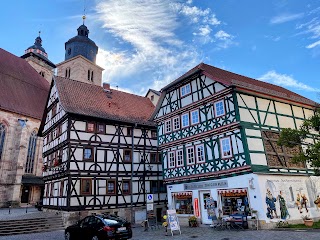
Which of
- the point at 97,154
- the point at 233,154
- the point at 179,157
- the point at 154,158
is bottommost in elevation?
the point at 233,154

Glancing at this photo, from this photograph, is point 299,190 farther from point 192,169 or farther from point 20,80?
point 20,80

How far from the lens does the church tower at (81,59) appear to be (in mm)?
42513

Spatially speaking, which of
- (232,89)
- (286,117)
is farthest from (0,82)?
(286,117)

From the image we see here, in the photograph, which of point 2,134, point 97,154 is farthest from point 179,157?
point 2,134

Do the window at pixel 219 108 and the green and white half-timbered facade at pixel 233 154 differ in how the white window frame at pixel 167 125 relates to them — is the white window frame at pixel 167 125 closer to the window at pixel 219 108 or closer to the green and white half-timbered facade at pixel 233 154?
the green and white half-timbered facade at pixel 233 154

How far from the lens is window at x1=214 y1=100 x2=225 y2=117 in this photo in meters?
16.6

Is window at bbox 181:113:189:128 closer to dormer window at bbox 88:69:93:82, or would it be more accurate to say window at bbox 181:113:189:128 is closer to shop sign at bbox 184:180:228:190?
shop sign at bbox 184:180:228:190

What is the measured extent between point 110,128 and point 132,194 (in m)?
6.06

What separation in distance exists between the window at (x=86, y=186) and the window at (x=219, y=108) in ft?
36.7

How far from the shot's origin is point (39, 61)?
184ft

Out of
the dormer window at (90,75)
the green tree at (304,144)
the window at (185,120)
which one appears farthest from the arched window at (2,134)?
the green tree at (304,144)

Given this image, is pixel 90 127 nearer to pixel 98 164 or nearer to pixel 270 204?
pixel 98 164

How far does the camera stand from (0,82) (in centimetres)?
3594

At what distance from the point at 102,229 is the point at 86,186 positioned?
10426mm
